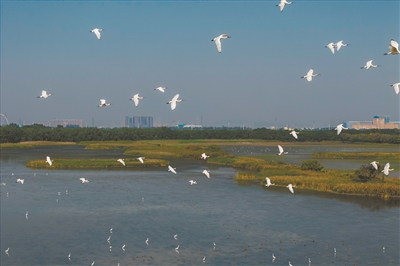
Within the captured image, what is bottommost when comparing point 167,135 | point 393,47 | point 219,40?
point 167,135

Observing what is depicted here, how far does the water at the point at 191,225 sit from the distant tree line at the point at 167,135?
8985 cm

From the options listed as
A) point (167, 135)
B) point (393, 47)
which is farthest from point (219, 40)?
point (167, 135)

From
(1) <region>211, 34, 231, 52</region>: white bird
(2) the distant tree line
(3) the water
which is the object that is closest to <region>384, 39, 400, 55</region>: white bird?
(1) <region>211, 34, 231, 52</region>: white bird

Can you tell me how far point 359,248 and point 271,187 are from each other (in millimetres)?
20504

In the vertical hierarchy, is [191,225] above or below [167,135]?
below

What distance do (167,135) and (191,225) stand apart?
414 ft

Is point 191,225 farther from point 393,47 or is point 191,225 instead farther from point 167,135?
point 167,135

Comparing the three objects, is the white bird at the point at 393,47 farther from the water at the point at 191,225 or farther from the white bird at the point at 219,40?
the water at the point at 191,225

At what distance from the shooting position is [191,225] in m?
33.3

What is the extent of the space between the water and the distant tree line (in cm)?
8985

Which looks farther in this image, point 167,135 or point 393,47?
point 167,135

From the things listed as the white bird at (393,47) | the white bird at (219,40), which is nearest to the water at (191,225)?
the white bird at (219,40)

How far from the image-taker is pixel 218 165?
242 ft

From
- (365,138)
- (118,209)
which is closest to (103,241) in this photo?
(118,209)
